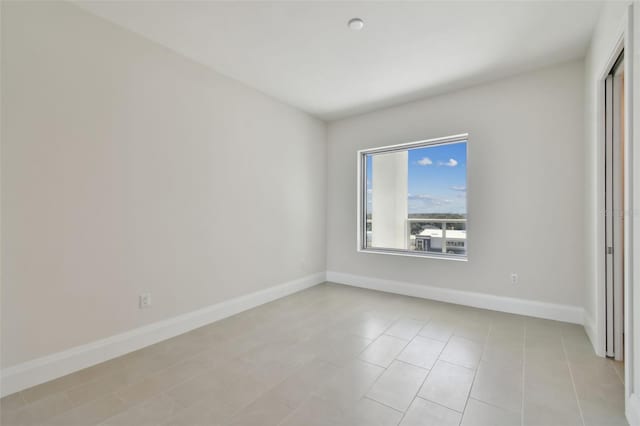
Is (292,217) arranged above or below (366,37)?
below

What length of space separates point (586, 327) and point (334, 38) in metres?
3.62

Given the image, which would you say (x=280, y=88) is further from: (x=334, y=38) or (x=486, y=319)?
(x=486, y=319)

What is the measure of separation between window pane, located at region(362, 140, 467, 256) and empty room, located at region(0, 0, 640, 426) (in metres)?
0.05

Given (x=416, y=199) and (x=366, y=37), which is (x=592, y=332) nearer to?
(x=416, y=199)

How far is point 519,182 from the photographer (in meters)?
3.29

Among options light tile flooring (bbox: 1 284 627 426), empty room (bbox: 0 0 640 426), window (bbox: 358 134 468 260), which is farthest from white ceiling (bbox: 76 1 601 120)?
light tile flooring (bbox: 1 284 627 426)

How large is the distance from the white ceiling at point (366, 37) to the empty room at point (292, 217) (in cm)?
2

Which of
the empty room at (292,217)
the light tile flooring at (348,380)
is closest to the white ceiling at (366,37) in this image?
the empty room at (292,217)

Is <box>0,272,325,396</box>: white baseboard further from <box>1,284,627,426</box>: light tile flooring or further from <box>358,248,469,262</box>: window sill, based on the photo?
<box>358,248,469,262</box>: window sill

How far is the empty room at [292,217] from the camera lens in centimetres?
185

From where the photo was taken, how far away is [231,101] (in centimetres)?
335

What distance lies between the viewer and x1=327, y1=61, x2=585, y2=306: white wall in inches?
118
